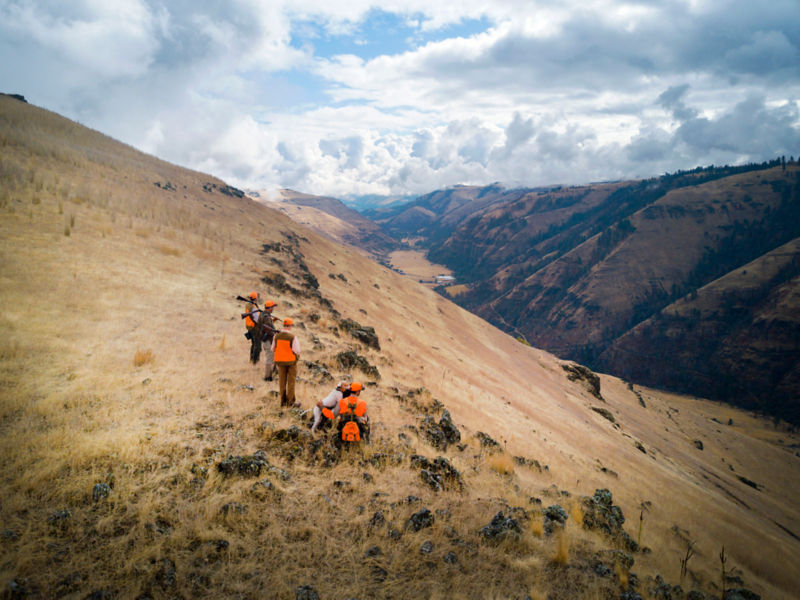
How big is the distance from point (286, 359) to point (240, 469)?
10.6 ft

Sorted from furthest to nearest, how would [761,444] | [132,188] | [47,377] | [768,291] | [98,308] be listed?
[768,291] → [761,444] → [132,188] → [98,308] → [47,377]

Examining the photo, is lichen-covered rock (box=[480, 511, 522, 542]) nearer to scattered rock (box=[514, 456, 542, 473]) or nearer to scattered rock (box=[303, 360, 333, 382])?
scattered rock (box=[514, 456, 542, 473])

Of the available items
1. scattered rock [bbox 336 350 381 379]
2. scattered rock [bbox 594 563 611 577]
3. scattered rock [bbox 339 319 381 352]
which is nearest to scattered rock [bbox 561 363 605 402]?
scattered rock [bbox 339 319 381 352]

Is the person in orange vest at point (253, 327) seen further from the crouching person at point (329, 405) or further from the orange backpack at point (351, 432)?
the orange backpack at point (351, 432)

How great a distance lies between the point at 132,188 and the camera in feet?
104

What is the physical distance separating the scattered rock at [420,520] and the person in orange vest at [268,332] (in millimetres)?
6836

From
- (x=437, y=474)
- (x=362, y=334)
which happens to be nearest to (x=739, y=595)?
(x=437, y=474)

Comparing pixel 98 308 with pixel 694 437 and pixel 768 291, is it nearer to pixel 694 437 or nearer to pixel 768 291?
pixel 694 437

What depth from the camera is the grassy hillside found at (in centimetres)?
497

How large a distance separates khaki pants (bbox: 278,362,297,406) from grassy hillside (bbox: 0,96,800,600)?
52cm

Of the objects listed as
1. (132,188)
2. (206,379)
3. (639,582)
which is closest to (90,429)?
(206,379)

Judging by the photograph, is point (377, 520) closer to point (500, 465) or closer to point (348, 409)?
point (348, 409)

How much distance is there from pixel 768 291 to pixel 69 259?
23037cm

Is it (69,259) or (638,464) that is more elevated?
(69,259)
